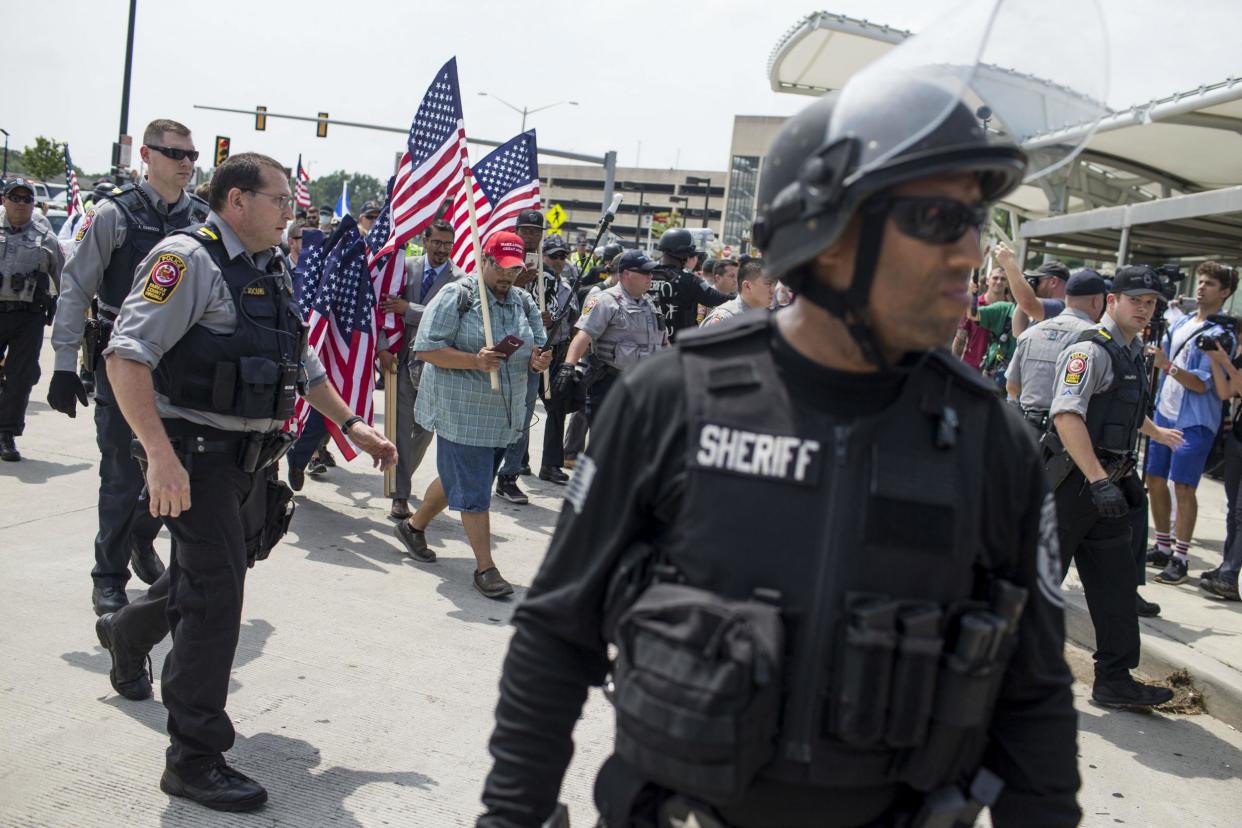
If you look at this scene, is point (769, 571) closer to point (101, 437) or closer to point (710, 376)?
point (710, 376)

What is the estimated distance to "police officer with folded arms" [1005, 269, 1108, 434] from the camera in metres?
5.77

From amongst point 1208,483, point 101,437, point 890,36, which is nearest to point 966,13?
point 101,437

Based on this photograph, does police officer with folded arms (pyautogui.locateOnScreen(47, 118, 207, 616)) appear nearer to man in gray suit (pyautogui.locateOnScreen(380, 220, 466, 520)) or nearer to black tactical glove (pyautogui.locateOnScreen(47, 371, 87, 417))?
black tactical glove (pyautogui.locateOnScreen(47, 371, 87, 417))

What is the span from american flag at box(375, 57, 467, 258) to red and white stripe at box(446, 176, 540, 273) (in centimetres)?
15

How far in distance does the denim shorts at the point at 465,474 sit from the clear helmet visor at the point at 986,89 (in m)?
4.34

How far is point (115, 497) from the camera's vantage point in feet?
16.2

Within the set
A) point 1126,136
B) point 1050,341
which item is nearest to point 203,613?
point 1050,341

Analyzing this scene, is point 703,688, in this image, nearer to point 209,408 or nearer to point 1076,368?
point 209,408

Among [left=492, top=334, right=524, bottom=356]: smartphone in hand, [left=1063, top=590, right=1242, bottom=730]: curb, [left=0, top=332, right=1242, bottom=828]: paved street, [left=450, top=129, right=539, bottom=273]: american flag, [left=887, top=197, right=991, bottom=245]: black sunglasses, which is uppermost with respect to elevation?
[left=450, top=129, right=539, bottom=273]: american flag

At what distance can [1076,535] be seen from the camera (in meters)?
5.03

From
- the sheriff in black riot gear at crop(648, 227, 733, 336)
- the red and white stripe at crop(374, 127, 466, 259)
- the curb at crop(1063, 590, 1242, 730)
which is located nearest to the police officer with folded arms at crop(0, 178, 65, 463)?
the red and white stripe at crop(374, 127, 466, 259)

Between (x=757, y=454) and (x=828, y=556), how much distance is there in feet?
0.62

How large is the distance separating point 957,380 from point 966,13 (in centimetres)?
60

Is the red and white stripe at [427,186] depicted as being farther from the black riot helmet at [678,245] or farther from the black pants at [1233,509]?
the black pants at [1233,509]
